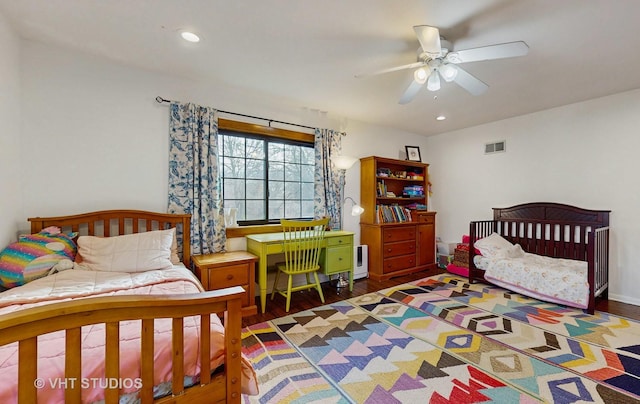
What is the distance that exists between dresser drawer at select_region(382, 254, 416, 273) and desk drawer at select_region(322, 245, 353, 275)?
2.50ft

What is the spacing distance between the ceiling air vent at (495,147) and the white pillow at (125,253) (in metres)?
4.62

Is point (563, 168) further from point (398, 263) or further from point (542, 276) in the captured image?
point (398, 263)

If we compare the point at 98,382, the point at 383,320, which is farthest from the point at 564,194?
the point at 98,382

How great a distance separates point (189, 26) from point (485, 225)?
170 inches

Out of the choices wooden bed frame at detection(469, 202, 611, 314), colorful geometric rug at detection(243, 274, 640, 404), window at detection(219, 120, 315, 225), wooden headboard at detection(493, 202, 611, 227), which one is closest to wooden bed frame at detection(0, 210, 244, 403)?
colorful geometric rug at detection(243, 274, 640, 404)

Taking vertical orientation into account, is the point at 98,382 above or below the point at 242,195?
below

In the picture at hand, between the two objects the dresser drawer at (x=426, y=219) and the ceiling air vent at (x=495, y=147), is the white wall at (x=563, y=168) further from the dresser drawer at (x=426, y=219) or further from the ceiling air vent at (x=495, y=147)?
the dresser drawer at (x=426, y=219)

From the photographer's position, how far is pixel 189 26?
1.94 metres

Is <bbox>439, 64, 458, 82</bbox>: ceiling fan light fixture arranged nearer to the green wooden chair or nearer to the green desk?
the green wooden chair

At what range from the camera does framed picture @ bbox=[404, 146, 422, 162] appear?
15.8 ft

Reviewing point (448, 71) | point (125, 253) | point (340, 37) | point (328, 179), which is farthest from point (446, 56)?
point (125, 253)

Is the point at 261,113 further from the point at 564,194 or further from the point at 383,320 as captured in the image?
the point at 564,194

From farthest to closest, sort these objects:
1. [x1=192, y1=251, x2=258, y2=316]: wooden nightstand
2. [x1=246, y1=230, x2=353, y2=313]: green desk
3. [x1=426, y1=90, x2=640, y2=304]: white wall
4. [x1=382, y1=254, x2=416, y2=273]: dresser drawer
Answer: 1. [x1=382, y1=254, x2=416, y2=273]: dresser drawer
2. [x1=426, y1=90, x2=640, y2=304]: white wall
3. [x1=246, y1=230, x2=353, y2=313]: green desk
4. [x1=192, y1=251, x2=258, y2=316]: wooden nightstand

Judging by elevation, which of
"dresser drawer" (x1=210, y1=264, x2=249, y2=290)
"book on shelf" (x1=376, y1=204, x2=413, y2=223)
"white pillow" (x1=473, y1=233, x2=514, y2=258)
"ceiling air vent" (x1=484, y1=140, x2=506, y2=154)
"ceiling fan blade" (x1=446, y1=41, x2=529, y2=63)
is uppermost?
"ceiling fan blade" (x1=446, y1=41, x2=529, y2=63)
